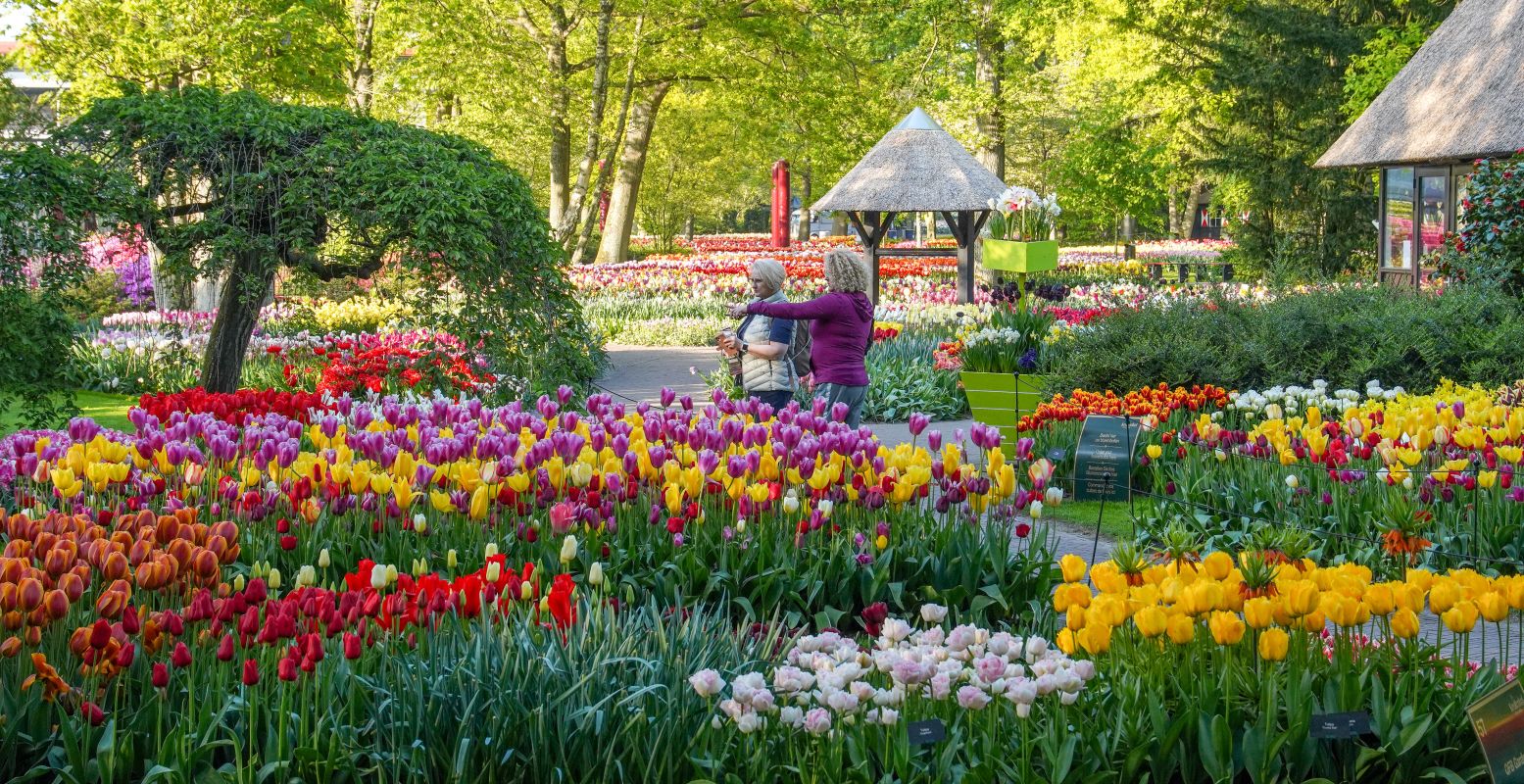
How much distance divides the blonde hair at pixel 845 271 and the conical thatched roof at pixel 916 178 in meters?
10.8

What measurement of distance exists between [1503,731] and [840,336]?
238 inches

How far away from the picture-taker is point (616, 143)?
29.8 meters

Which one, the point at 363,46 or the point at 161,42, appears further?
the point at 363,46

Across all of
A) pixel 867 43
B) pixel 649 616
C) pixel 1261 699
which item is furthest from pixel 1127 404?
pixel 867 43

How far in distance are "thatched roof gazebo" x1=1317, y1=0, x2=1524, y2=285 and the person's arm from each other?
1351cm

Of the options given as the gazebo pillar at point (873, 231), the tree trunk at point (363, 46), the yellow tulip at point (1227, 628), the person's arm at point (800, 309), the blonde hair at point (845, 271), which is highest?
the tree trunk at point (363, 46)

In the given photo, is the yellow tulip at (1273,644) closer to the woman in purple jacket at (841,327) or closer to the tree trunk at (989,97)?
the woman in purple jacket at (841,327)

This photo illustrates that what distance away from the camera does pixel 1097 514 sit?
8.47 meters

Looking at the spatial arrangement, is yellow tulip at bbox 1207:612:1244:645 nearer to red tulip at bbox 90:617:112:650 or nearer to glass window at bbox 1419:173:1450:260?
red tulip at bbox 90:617:112:650

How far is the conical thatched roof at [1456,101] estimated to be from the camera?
61.6 ft

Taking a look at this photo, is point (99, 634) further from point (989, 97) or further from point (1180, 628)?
point (989, 97)

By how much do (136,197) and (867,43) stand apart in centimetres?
2022

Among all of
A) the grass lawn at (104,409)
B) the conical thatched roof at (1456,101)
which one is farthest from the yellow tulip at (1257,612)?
the conical thatched roof at (1456,101)

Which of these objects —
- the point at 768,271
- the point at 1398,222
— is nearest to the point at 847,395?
the point at 768,271
